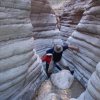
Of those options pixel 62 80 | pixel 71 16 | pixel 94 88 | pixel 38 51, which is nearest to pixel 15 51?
pixel 94 88

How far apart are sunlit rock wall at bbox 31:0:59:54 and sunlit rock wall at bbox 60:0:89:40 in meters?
0.92

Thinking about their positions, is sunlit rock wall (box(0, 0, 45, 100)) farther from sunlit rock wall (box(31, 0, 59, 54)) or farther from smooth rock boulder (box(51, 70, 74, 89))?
sunlit rock wall (box(31, 0, 59, 54))

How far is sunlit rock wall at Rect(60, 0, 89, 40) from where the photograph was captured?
7983 millimetres

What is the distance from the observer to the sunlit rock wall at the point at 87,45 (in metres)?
4.81

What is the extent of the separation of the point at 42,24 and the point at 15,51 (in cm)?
364

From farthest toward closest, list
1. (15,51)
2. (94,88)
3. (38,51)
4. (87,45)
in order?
(38,51), (87,45), (15,51), (94,88)

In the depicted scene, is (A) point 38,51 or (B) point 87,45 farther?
(A) point 38,51

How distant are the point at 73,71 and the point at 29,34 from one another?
2.28 metres

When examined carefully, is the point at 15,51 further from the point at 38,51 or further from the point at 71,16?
the point at 71,16

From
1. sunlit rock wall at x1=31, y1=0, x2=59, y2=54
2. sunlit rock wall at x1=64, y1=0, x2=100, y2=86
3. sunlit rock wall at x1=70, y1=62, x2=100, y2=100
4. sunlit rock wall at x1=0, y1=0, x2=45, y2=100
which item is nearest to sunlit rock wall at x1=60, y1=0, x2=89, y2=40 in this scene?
sunlit rock wall at x1=31, y1=0, x2=59, y2=54

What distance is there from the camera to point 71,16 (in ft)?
28.4

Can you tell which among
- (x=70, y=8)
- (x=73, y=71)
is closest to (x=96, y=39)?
(x=73, y=71)

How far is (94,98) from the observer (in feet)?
10.6

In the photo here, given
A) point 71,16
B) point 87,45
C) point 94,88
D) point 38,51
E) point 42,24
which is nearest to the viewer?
point 94,88
